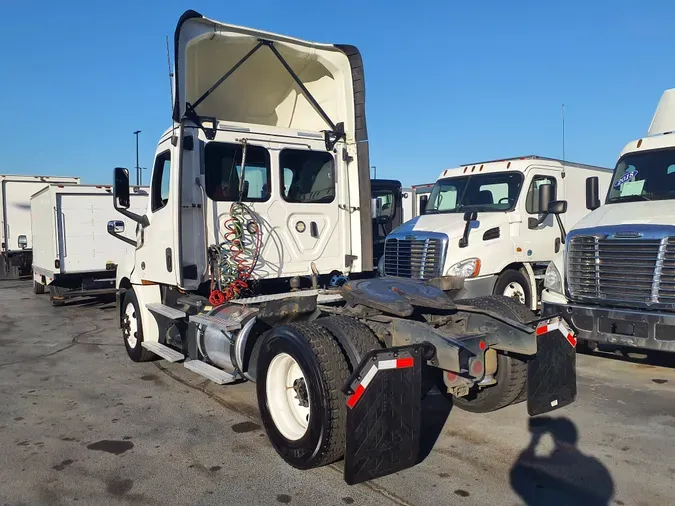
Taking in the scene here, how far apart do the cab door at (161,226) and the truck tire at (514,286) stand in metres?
5.05

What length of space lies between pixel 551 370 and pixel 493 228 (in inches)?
187

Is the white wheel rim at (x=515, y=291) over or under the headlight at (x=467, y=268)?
under

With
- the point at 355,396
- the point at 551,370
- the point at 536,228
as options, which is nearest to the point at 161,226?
the point at 355,396

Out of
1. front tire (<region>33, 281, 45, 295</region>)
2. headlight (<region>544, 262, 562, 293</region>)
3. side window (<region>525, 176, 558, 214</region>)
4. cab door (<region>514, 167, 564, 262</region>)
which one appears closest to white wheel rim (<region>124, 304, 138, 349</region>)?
headlight (<region>544, 262, 562, 293</region>)

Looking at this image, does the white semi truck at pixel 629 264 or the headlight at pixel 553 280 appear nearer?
the white semi truck at pixel 629 264

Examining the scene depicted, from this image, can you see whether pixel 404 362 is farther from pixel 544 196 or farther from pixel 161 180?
pixel 544 196

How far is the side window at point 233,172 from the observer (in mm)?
6246

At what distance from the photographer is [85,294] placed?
12828 mm

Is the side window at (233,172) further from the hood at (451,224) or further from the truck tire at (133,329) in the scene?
the hood at (451,224)

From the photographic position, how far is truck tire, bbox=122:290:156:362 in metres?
7.43

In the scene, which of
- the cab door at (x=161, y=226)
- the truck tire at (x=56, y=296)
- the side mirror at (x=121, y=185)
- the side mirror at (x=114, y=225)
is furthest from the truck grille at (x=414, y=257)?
the truck tire at (x=56, y=296)

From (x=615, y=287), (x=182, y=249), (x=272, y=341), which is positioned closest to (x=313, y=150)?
(x=182, y=249)

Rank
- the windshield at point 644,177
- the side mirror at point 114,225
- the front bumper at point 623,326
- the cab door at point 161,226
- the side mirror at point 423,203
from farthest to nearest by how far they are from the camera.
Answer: the side mirror at point 423,203
the side mirror at point 114,225
the windshield at point 644,177
the cab door at point 161,226
the front bumper at point 623,326

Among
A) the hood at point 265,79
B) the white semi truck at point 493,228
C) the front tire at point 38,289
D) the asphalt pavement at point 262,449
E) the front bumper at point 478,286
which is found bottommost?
the asphalt pavement at point 262,449
